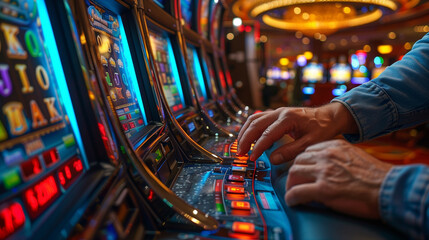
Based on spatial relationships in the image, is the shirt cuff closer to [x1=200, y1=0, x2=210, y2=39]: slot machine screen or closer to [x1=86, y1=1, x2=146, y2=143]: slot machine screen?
[x1=86, y1=1, x2=146, y2=143]: slot machine screen

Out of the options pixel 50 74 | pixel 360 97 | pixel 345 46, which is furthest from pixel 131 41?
pixel 345 46

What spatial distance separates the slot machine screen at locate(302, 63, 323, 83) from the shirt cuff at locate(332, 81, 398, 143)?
8.30m

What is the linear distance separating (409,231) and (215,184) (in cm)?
53

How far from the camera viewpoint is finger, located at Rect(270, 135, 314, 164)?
88cm

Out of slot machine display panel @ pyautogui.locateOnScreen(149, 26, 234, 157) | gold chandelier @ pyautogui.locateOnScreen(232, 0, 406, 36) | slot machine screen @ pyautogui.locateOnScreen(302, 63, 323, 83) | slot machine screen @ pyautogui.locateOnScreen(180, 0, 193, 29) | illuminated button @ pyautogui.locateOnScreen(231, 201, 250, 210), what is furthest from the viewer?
slot machine screen @ pyautogui.locateOnScreen(302, 63, 323, 83)

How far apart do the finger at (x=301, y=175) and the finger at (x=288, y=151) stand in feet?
0.68

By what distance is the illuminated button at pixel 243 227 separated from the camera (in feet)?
2.05

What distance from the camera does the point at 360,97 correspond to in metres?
0.94

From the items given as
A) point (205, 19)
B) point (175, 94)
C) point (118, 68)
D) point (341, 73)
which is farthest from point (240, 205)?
point (341, 73)

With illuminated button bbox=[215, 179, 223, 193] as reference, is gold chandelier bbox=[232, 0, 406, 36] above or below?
above

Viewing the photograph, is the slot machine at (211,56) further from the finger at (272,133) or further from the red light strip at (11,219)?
the red light strip at (11,219)

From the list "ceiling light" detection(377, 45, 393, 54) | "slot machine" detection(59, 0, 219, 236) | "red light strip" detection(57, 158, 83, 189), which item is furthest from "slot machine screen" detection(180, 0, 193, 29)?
"ceiling light" detection(377, 45, 393, 54)

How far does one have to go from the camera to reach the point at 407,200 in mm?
535

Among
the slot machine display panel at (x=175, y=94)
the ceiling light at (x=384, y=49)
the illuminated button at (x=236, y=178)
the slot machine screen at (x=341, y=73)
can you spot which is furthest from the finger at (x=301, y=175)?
the ceiling light at (x=384, y=49)
